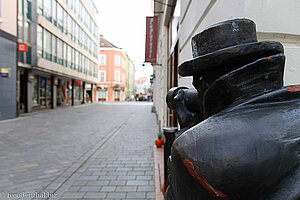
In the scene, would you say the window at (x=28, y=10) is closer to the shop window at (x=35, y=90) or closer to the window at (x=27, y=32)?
the window at (x=27, y=32)

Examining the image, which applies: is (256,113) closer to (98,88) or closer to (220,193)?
(220,193)

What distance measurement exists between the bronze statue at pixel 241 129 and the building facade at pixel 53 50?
1590 centimetres

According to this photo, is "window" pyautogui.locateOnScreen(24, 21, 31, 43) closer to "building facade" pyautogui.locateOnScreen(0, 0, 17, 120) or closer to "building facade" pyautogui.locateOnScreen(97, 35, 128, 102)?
"building facade" pyautogui.locateOnScreen(0, 0, 17, 120)

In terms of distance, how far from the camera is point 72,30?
2336cm

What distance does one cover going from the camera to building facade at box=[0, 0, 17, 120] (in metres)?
11.6

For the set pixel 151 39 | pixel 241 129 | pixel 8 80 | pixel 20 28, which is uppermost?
pixel 20 28

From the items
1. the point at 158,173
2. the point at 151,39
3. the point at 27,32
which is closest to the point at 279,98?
the point at 158,173

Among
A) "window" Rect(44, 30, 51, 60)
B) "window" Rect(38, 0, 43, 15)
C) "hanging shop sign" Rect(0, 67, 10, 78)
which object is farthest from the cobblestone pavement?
"window" Rect(38, 0, 43, 15)

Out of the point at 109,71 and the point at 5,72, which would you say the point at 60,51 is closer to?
the point at 5,72

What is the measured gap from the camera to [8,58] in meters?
12.1

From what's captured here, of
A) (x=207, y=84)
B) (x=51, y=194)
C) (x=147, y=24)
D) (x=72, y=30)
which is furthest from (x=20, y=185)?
(x=72, y=30)

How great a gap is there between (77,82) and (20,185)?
1028 inches

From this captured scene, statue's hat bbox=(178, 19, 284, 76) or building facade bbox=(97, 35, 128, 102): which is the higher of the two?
building facade bbox=(97, 35, 128, 102)

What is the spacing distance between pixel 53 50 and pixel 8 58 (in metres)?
6.75
